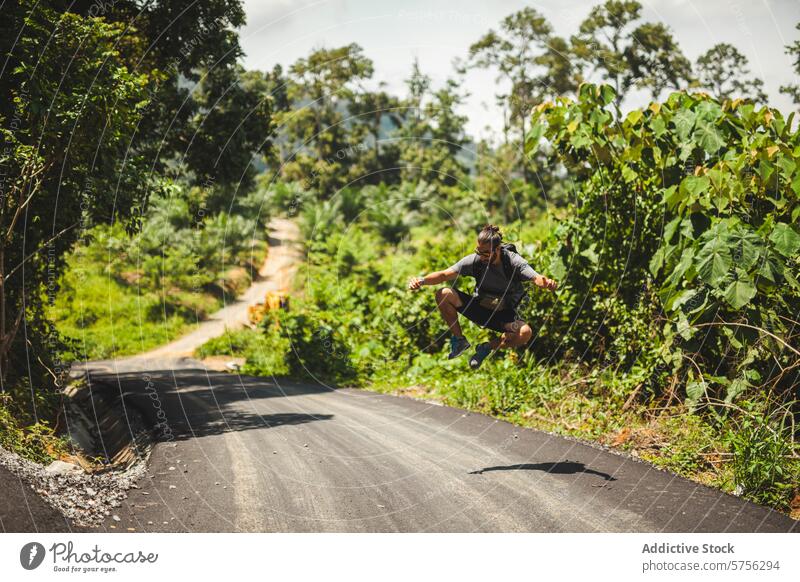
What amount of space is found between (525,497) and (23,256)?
6.95 metres

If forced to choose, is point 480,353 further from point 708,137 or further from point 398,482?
point 708,137

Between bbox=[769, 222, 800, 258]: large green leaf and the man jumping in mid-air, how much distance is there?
2535mm

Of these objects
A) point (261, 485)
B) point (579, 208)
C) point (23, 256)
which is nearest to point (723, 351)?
point (579, 208)

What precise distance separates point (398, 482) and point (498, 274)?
2.25 metres

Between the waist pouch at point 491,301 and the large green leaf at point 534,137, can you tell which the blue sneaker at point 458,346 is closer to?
the waist pouch at point 491,301

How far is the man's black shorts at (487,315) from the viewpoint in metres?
7.30

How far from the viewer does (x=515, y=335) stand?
23.1 ft

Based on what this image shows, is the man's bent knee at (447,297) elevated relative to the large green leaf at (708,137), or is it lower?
lower

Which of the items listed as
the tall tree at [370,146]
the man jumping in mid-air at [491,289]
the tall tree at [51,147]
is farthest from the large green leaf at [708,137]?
the tall tree at [370,146]

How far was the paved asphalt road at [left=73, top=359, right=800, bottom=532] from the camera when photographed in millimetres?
5527

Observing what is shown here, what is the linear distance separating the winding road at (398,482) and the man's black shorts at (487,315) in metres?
1.48

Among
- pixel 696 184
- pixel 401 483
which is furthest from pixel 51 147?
pixel 696 184

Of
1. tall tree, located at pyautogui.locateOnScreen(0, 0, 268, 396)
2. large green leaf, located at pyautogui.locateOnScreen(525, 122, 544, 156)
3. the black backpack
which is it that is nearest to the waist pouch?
the black backpack

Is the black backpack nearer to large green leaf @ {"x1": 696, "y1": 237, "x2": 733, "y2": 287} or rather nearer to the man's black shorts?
the man's black shorts
